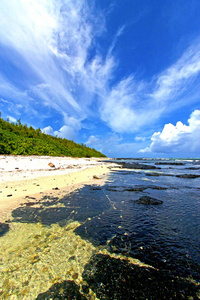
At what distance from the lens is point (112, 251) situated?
384 centimetres

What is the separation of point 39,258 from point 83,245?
124 centimetres

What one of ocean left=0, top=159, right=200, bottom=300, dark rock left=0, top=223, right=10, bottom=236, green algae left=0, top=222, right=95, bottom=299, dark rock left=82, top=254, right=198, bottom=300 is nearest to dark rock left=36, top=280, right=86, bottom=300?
ocean left=0, top=159, right=200, bottom=300

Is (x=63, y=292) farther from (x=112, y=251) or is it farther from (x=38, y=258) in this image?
(x=112, y=251)

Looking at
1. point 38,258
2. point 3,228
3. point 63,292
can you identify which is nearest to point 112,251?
point 63,292

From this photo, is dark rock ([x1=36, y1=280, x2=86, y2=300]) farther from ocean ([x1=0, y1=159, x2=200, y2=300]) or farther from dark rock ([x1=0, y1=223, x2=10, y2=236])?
dark rock ([x1=0, y1=223, x2=10, y2=236])

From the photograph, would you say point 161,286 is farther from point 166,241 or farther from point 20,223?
point 20,223

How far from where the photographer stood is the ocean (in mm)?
2662

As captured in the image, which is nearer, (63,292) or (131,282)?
(63,292)

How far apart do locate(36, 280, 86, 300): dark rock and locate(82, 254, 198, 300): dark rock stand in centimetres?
30

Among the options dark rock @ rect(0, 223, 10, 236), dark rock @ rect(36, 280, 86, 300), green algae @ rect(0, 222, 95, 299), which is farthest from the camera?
dark rock @ rect(0, 223, 10, 236)

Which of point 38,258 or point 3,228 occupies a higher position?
point 3,228

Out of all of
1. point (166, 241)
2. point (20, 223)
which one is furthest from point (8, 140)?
point (166, 241)

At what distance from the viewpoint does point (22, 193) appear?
29.3ft

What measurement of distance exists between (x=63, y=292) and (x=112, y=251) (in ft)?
5.57
